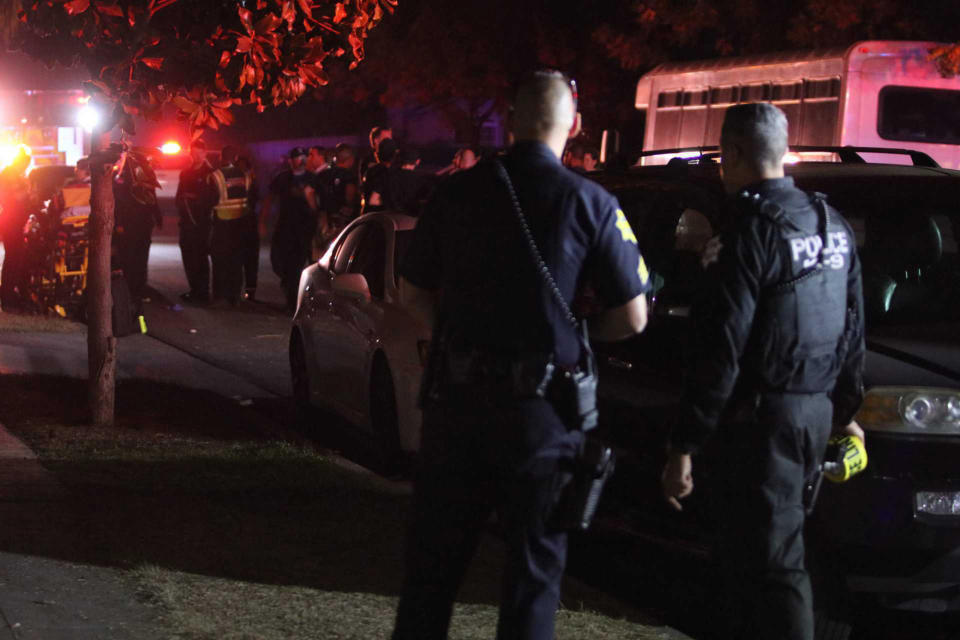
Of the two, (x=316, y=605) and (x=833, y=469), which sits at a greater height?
(x=833, y=469)

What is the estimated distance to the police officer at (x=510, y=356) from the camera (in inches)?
153

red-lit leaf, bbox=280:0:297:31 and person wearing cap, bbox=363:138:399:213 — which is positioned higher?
red-lit leaf, bbox=280:0:297:31

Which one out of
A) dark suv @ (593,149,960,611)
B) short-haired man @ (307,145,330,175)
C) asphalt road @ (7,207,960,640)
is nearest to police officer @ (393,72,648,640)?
dark suv @ (593,149,960,611)

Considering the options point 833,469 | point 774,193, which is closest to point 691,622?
point 833,469

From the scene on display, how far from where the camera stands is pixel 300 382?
1015 centimetres

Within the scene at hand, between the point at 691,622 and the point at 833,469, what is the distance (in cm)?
168

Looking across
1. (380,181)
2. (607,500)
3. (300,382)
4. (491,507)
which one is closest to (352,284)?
(300,382)

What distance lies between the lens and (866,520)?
17.1 ft

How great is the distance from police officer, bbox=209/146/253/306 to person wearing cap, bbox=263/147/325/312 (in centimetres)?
38

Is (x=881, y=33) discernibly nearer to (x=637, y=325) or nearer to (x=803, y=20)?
(x=803, y=20)

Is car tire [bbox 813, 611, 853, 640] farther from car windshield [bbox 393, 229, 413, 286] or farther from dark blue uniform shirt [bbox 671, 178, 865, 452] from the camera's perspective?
car windshield [bbox 393, 229, 413, 286]

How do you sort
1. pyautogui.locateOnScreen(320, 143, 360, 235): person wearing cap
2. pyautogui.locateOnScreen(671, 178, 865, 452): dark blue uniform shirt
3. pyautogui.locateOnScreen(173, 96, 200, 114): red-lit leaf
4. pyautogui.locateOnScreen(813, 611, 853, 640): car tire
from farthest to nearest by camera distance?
pyautogui.locateOnScreen(320, 143, 360, 235): person wearing cap < pyautogui.locateOnScreen(173, 96, 200, 114): red-lit leaf < pyautogui.locateOnScreen(813, 611, 853, 640): car tire < pyautogui.locateOnScreen(671, 178, 865, 452): dark blue uniform shirt

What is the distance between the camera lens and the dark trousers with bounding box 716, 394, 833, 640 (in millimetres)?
4414

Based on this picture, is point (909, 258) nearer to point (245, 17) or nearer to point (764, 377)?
point (764, 377)
